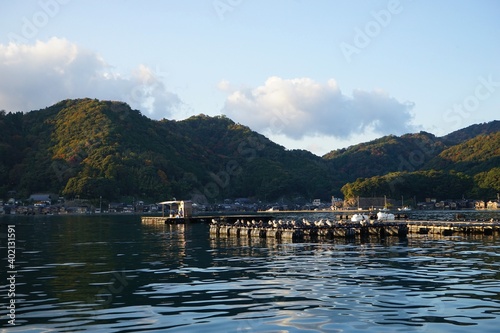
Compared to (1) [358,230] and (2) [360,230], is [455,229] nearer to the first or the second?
(2) [360,230]

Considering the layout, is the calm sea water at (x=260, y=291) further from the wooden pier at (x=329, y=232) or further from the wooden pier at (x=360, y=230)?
the wooden pier at (x=360, y=230)

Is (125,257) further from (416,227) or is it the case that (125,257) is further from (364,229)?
(416,227)

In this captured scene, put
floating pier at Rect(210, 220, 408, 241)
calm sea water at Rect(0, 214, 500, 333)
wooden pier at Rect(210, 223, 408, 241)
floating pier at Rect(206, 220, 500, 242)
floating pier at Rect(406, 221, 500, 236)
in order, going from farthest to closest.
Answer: floating pier at Rect(406, 221, 500, 236), floating pier at Rect(206, 220, 500, 242), floating pier at Rect(210, 220, 408, 241), wooden pier at Rect(210, 223, 408, 241), calm sea water at Rect(0, 214, 500, 333)

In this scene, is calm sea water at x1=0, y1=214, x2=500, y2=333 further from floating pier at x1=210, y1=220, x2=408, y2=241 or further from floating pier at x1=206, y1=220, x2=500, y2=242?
floating pier at x1=206, y1=220, x2=500, y2=242

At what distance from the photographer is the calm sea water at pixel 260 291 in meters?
22.7

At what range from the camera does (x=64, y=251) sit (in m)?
56.2

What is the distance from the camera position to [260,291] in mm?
30125

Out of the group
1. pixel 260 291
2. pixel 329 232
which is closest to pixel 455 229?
pixel 329 232

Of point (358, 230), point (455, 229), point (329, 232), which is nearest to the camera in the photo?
point (329, 232)

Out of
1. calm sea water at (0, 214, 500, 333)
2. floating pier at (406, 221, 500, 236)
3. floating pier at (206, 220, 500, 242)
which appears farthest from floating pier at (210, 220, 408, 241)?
calm sea water at (0, 214, 500, 333)

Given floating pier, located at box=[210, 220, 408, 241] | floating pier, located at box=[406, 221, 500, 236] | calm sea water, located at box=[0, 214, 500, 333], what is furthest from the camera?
floating pier, located at box=[406, 221, 500, 236]

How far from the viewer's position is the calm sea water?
22.7 meters

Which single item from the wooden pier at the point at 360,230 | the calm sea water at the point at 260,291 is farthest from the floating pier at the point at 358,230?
the calm sea water at the point at 260,291

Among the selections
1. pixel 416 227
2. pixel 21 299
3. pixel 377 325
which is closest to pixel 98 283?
pixel 21 299
